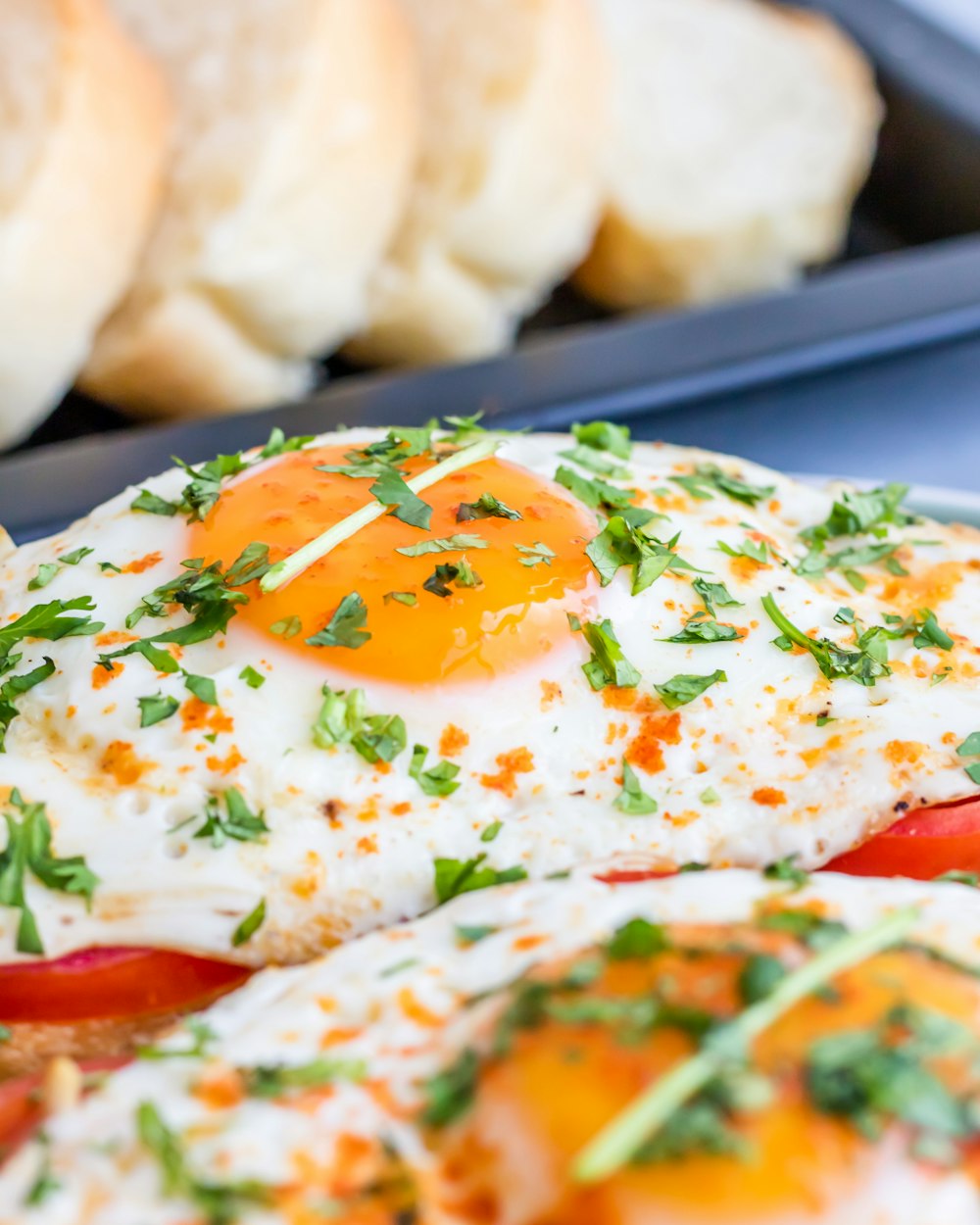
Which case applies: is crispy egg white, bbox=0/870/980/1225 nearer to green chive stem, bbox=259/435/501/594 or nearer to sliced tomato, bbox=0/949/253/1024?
sliced tomato, bbox=0/949/253/1024

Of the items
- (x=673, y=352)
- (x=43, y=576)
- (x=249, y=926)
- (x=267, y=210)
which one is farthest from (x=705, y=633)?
(x=267, y=210)

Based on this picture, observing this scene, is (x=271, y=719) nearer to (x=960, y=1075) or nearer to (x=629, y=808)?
(x=629, y=808)

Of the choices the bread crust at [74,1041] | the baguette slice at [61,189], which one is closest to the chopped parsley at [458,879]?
Answer: the bread crust at [74,1041]

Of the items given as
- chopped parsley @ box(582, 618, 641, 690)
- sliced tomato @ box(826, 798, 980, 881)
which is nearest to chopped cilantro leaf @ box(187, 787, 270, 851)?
chopped parsley @ box(582, 618, 641, 690)

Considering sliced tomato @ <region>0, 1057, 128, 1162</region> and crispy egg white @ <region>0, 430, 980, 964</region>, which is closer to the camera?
sliced tomato @ <region>0, 1057, 128, 1162</region>

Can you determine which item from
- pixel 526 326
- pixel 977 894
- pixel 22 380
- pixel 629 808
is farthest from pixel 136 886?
pixel 526 326

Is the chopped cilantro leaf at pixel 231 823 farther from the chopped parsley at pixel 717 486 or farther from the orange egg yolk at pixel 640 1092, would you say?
the chopped parsley at pixel 717 486
